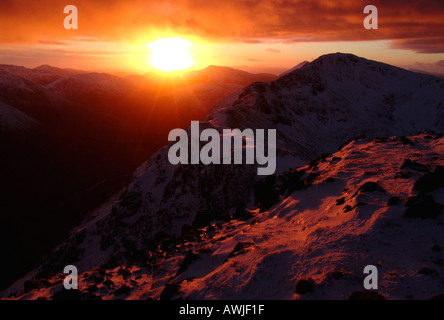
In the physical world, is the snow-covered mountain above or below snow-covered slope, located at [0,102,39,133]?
below

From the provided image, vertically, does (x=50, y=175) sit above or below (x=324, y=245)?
above

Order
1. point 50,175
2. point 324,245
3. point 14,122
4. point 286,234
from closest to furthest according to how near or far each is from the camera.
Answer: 1. point 324,245
2. point 286,234
3. point 50,175
4. point 14,122

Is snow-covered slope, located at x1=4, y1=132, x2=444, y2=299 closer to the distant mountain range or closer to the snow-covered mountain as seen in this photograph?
the snow-covered mountain

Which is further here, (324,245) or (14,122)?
(14,122)

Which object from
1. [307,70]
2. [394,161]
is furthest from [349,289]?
[307,70]

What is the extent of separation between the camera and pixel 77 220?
82125mm

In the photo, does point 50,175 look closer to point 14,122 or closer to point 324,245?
point 14,122

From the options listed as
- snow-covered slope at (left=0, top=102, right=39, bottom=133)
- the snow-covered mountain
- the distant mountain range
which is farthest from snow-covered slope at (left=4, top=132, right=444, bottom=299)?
snow-covered slope at (left=0, top=102, right=39, bottom=133)

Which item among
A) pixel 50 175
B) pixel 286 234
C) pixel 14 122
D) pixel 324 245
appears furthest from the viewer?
pixel 14 122

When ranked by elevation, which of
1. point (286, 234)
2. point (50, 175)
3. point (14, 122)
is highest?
point (14, 122)

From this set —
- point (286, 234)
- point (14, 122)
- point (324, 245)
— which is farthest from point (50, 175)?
point (324, 245)

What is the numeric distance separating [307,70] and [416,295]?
127m

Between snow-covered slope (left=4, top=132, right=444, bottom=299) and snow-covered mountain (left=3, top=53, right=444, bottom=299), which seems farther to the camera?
snow-covered mountain (left=3, top=53, right=444, bottom=299)

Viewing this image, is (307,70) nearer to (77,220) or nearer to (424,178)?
(77,220)
